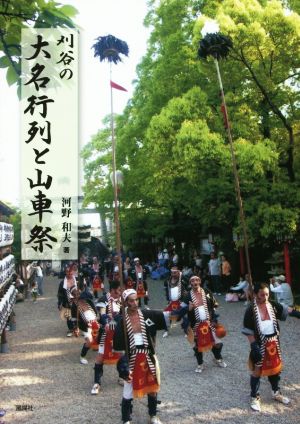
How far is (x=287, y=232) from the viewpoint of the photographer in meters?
13.6

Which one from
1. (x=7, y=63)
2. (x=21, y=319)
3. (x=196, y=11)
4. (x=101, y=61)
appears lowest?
(x=21, y=319)

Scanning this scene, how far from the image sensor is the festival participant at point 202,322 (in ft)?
26.7

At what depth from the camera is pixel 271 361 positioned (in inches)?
248

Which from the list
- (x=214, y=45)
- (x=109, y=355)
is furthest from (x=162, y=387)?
(x=214, y=45)

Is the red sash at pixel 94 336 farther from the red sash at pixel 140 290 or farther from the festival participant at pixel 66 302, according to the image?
the red sash at pixel 140 290

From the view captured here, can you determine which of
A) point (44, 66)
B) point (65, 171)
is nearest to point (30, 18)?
point (44, 66)

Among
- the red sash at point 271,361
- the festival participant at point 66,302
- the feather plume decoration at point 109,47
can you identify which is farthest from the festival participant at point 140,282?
the feather plume decoration at point 109,47

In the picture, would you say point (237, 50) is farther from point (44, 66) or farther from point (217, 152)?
point (44, 66)

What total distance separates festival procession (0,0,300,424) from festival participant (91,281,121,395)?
3 centimetres

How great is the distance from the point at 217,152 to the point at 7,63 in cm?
981

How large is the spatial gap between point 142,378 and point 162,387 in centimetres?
174

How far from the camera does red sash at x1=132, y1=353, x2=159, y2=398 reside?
5738 millimetres

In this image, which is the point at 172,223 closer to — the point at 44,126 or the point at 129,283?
the point at 129,283

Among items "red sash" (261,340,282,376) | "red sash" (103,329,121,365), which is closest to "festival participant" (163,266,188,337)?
"red sash" (103,329,121,365)
